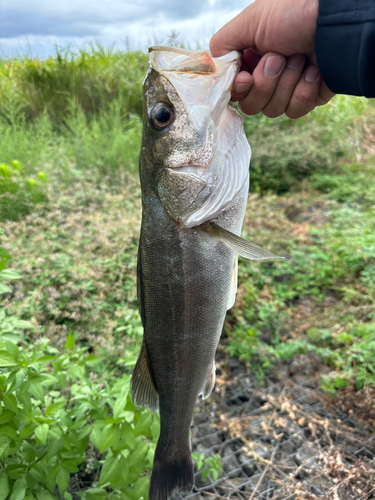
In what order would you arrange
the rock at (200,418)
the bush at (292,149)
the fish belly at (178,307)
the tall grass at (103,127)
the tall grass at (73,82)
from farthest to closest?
the tall grass at (73,82) → the bush at (292,149) → the tall grass at (103,127) → the rock at (200,418) → the fish belly at (178,307)

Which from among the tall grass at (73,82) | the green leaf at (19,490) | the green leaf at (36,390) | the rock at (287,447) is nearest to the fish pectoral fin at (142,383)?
the green leaf at (36,390)

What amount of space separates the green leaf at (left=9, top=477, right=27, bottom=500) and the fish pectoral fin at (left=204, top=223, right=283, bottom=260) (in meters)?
1.10

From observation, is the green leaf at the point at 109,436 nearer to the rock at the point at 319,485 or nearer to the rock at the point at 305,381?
the rock at the point at 319,485

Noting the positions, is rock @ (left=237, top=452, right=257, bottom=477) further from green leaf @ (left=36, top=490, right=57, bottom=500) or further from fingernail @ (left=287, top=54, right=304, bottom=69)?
fingernail @ (left=287, top=54, right=304, bottom=69)

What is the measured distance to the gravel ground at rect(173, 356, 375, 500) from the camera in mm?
2154

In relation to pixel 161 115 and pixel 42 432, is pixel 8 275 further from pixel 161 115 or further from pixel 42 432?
pixel 161 115

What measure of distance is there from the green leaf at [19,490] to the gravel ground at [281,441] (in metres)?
1.24

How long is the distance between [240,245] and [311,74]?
944 millimetres

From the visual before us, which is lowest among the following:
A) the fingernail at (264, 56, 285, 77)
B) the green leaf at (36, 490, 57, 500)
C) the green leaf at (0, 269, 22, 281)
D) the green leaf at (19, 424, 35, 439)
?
the green leaf at (36, 490, 57, 500)

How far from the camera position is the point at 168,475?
1392 millimetres

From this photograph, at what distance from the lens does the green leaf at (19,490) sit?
3.92 ft

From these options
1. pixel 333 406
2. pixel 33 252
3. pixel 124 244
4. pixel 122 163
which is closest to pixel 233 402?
pixel 333 406

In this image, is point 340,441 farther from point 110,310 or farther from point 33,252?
point 33,252

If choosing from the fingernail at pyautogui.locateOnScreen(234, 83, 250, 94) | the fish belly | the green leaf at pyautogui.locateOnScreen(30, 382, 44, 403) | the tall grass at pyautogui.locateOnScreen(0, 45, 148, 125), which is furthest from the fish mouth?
the tall grass at pyautogui.locateOnScreen(0, 45, 148, 125)
